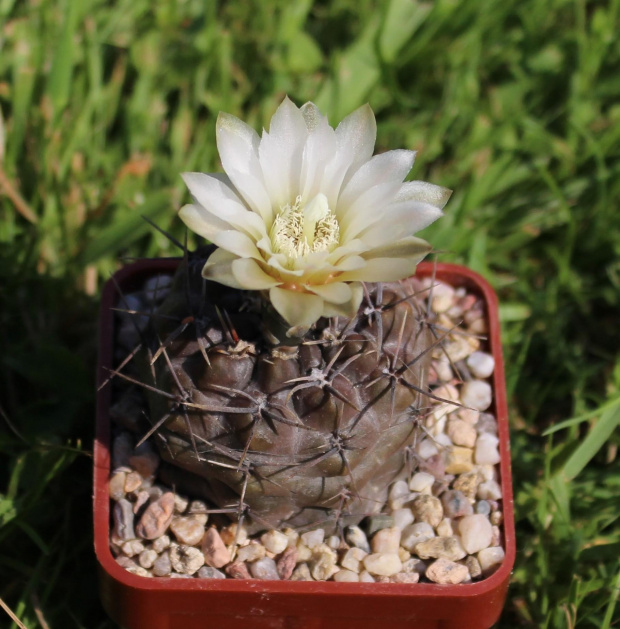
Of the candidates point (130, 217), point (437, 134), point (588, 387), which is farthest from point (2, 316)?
point (588, 387)

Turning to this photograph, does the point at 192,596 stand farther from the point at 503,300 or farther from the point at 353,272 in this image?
the point at 503,300

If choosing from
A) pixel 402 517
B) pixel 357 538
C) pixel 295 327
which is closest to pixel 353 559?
pixel 357 538

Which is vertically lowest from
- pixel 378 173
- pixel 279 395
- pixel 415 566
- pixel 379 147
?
pixel 415 566

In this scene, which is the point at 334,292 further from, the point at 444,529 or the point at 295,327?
the point at 444,529

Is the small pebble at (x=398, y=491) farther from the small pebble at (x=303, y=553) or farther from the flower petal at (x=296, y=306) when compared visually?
the flower petal at (x=296, y=306)

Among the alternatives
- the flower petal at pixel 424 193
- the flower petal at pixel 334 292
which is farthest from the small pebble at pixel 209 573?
the flower petal at pixel 424 193

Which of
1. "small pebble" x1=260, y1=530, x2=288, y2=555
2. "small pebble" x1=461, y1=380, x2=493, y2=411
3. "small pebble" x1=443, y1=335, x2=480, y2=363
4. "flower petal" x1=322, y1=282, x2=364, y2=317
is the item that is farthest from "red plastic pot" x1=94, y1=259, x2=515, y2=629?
"flower petal" x1=322, y1=282, x2=364, y2=317

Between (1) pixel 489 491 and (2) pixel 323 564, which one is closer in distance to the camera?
(2) pixel 323 564
